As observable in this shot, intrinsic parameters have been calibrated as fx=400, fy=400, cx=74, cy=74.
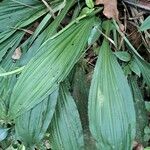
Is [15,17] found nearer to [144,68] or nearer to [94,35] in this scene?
[94,35]

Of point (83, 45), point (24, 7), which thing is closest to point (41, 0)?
point (24, 7)

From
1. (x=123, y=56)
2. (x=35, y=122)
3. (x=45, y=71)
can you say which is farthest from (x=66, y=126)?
(x=123, y=56)

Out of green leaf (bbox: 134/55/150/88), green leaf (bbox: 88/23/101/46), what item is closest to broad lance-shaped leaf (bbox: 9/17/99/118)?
green leaf (bbox: 88/23/101/46)

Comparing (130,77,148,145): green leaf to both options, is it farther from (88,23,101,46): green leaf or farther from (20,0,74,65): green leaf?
(20,0,74,65): green leaf

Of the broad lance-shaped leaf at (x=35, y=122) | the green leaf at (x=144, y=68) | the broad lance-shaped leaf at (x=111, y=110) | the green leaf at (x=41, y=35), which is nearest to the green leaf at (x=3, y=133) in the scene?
the broad lance-shaped leaf at (x=35, y=122)

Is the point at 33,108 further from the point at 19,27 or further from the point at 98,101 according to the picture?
the point at 19,27
